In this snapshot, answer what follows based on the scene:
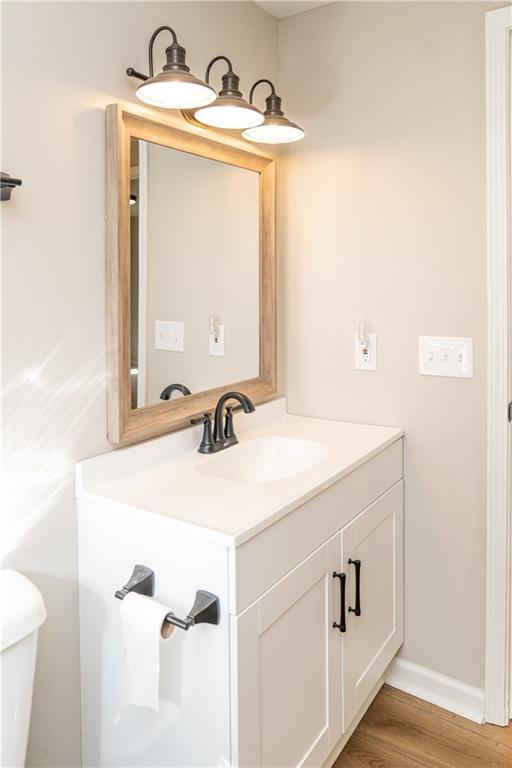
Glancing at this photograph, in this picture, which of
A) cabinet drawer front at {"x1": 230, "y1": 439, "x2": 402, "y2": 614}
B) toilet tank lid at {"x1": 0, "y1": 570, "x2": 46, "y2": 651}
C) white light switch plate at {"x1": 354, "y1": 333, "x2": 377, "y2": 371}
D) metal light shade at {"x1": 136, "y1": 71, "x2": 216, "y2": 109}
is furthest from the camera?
white light switch plate at {"x1": 354, "y1": 333, "x2": 377, "y2": 371}

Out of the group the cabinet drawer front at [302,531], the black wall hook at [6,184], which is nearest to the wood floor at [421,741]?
the cabinet drawer front at [302,531]

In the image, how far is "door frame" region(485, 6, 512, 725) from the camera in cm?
A: 170

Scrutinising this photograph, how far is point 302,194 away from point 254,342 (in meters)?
0.56

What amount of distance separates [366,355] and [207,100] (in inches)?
37.7

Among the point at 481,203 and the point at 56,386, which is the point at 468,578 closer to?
the point at 481,203

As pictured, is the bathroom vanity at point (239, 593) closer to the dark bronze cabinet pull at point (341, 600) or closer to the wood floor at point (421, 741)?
the dark bronze cabinet pull at point (341, 600)

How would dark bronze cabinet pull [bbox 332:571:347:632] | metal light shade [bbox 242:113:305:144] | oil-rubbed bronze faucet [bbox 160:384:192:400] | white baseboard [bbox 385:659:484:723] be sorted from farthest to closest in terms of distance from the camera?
white baseboard [bbox 385:659:484:723] < metal light shade [bbox 242:113:305:144] < oil-rubbed bronze faucet [bbox 160:384:192:400] < dark bronze cabinet pull [bbox 332:571:347:632]

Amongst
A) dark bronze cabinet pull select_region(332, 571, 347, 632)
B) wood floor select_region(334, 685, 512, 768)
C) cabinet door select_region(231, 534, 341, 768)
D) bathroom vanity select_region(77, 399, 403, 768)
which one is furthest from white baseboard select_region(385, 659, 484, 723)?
dark bronze cabinet pull select_region(332, 571, 347, 632)

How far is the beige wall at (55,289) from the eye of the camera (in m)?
1.29

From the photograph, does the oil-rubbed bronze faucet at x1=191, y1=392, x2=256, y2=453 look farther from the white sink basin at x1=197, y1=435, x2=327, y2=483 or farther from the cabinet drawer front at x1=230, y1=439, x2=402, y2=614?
the cabinet drawer front at x1=230, y1=439, x2=402, y2=614

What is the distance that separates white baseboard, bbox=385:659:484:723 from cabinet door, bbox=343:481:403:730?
4.7 inches

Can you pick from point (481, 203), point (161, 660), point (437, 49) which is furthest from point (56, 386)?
point (437, 49)

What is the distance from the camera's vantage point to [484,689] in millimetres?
1900

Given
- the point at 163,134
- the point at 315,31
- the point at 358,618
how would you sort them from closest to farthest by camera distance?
the point at 163,134 < the point at 358,618 < the point at 315,31
